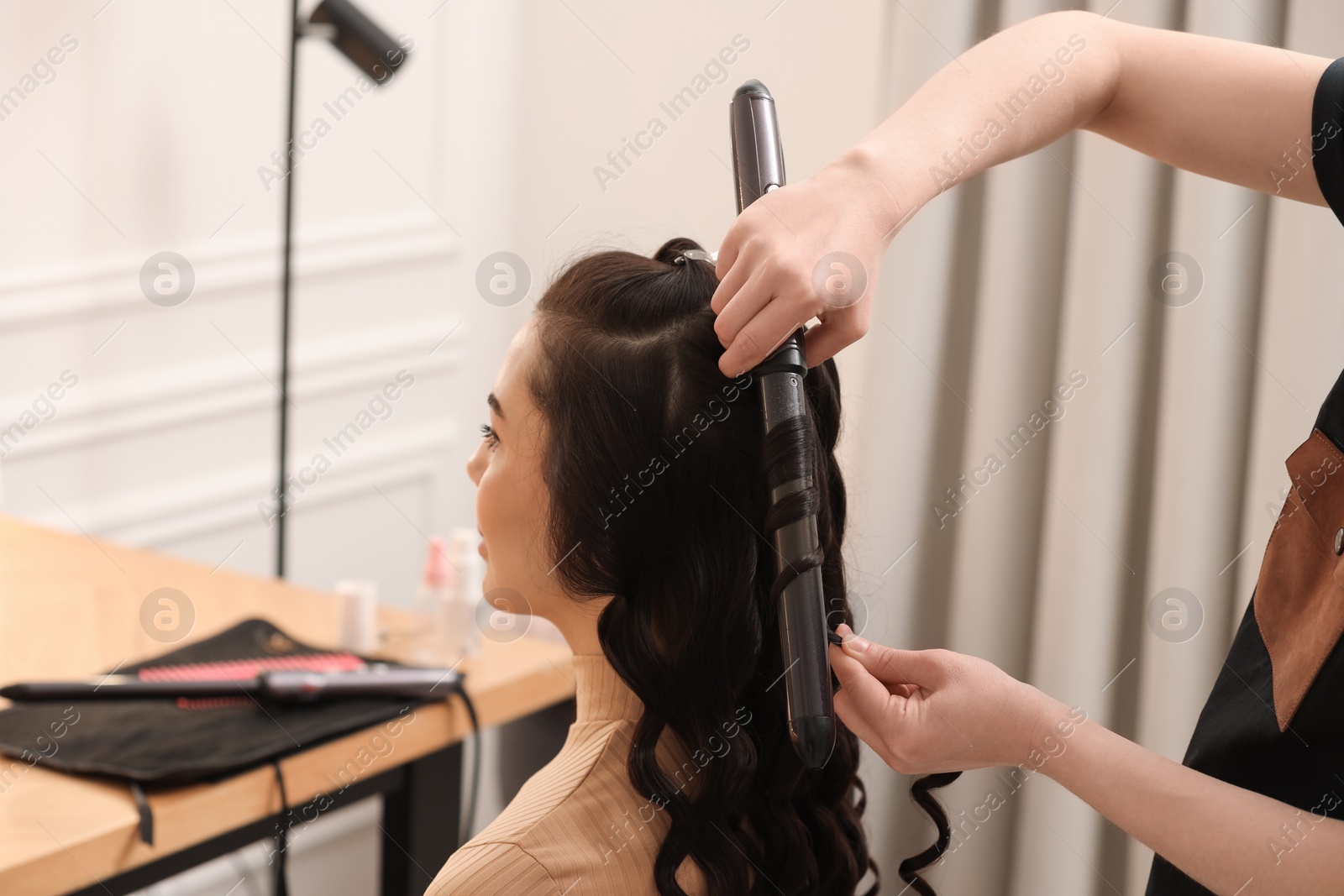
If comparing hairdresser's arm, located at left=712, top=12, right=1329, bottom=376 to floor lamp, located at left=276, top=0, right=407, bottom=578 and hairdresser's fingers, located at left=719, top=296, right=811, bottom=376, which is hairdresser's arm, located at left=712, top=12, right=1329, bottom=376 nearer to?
hairdresser's fingers, located at left=719, top=296, right=811, bottom=376

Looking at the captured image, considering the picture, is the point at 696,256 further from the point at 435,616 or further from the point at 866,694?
the point at 435,616

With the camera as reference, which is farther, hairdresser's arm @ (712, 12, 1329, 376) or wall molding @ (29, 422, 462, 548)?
wall molding @ (29, 422, 462, 548)

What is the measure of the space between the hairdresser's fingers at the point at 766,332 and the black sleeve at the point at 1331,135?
12.7 inches

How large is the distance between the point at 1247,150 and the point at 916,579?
3.05 ft

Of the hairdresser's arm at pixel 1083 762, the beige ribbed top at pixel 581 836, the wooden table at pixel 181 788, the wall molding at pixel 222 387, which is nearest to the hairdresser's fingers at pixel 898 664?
the hairdresser's arm at pixel 1083 762

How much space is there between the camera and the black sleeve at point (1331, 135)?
0.68 metres

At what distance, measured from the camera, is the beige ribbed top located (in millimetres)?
759

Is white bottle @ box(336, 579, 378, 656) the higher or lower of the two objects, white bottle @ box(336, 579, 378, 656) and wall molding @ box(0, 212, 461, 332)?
the lower

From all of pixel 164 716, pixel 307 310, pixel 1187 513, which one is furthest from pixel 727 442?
pixel 307 310

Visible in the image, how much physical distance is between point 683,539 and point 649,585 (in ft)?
0.15

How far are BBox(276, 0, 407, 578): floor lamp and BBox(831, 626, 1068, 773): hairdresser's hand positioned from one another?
128cm

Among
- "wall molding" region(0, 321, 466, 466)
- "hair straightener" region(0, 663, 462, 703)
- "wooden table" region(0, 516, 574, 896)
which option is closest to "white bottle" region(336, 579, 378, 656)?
"wooden table" region(0, 516, 574, 896)

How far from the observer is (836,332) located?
26.2 inches

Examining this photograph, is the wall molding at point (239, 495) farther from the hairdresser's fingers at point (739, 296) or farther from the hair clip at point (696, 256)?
the hairdresser's fingers at point (739, 296)
